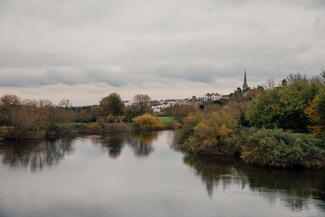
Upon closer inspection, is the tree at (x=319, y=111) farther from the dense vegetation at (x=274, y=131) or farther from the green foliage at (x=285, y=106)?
the green foliage at (x=285, y=106)

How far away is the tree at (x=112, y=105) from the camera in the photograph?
83000mm

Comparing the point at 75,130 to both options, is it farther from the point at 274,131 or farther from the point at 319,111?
the point at 319,111

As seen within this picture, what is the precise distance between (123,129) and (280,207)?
186 feet

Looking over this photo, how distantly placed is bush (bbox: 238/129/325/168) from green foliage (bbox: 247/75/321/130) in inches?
222

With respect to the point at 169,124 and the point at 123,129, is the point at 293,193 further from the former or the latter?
the point at 169,124

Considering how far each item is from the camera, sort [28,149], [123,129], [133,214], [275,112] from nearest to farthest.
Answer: [133,214] → [275,112] → [28,149] → [123,129]

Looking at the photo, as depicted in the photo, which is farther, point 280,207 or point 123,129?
point 123,129

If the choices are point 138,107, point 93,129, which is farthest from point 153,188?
point 138,107

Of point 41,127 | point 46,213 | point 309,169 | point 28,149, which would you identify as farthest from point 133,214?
point 41,127

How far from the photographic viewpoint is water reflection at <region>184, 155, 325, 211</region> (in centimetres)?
1970

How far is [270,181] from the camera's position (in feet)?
76.8

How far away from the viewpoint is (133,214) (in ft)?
55.6

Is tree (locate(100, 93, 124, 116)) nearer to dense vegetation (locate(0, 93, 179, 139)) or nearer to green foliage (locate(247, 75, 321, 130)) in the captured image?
dense vegetation (locate(0, 93, 179, 139))

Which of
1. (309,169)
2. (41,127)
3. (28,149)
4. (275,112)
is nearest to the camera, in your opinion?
(309,169)
